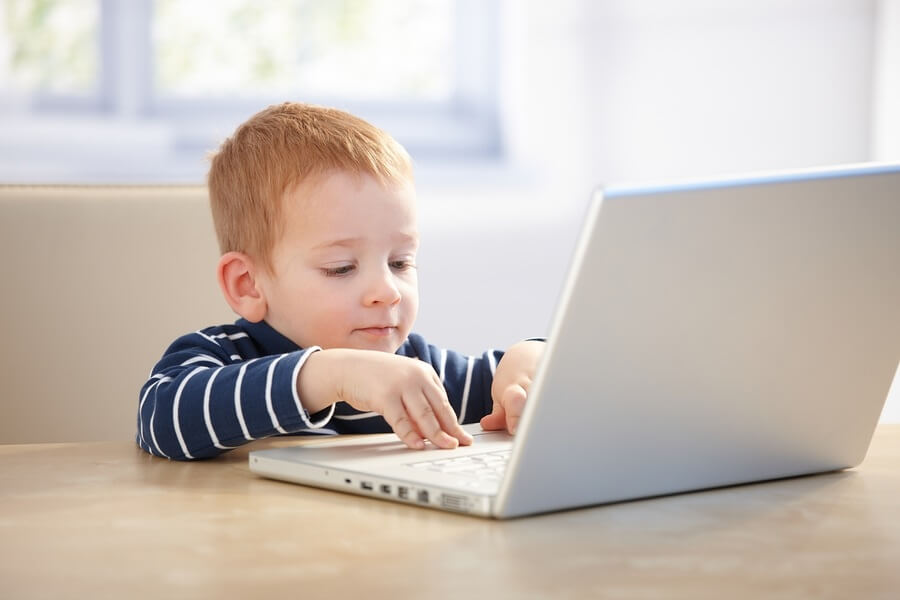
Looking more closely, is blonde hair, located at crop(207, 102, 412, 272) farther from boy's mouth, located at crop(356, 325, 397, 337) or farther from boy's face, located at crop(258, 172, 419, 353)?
boy's mouth, located at crop(356, 325, 397, 337)

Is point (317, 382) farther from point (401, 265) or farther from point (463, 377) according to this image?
point (463, 377)

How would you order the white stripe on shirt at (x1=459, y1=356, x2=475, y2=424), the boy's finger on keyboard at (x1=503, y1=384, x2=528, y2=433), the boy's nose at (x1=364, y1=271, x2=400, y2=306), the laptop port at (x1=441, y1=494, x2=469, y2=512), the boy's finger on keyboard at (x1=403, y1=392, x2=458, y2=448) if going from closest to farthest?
the laptop port at (x1=441, y1=494, x2=469, y2=512) → the boy's finger on keyboard at (x1=403, y1=392, x2=458, y2=448) → the boy's finger on keyboard at (x1=503, y1=384, x2=528, y2=433) → the boy's nose at (x1=364, y1=271, x2=400, y2=306) → the white stripe on shirt at (x1=459, y1=356, x2=475, y2=424)

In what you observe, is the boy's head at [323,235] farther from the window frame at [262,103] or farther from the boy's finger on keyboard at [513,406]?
the window frame at [262,103]

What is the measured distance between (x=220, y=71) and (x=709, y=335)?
188 cm

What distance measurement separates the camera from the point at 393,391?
809 millimetres

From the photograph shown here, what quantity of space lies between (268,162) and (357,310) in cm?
19

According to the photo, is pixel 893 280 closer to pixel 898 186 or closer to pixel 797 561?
pixel 898 186

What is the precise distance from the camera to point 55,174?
2.18 meters

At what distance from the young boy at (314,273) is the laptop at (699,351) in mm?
236

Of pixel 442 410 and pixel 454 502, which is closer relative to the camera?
pixel 454 502

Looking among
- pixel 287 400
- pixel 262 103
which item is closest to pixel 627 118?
pixel 262 103

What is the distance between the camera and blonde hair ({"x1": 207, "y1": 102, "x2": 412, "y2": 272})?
3.67 ft

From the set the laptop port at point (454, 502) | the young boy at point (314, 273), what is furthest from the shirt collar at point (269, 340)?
the laptop port at point (454, 502)

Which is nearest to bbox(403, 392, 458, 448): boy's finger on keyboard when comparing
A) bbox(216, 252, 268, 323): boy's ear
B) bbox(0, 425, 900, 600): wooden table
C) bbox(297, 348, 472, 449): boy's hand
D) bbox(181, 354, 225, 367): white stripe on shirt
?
bbox(297, 348, 472, 449): boy's hand
